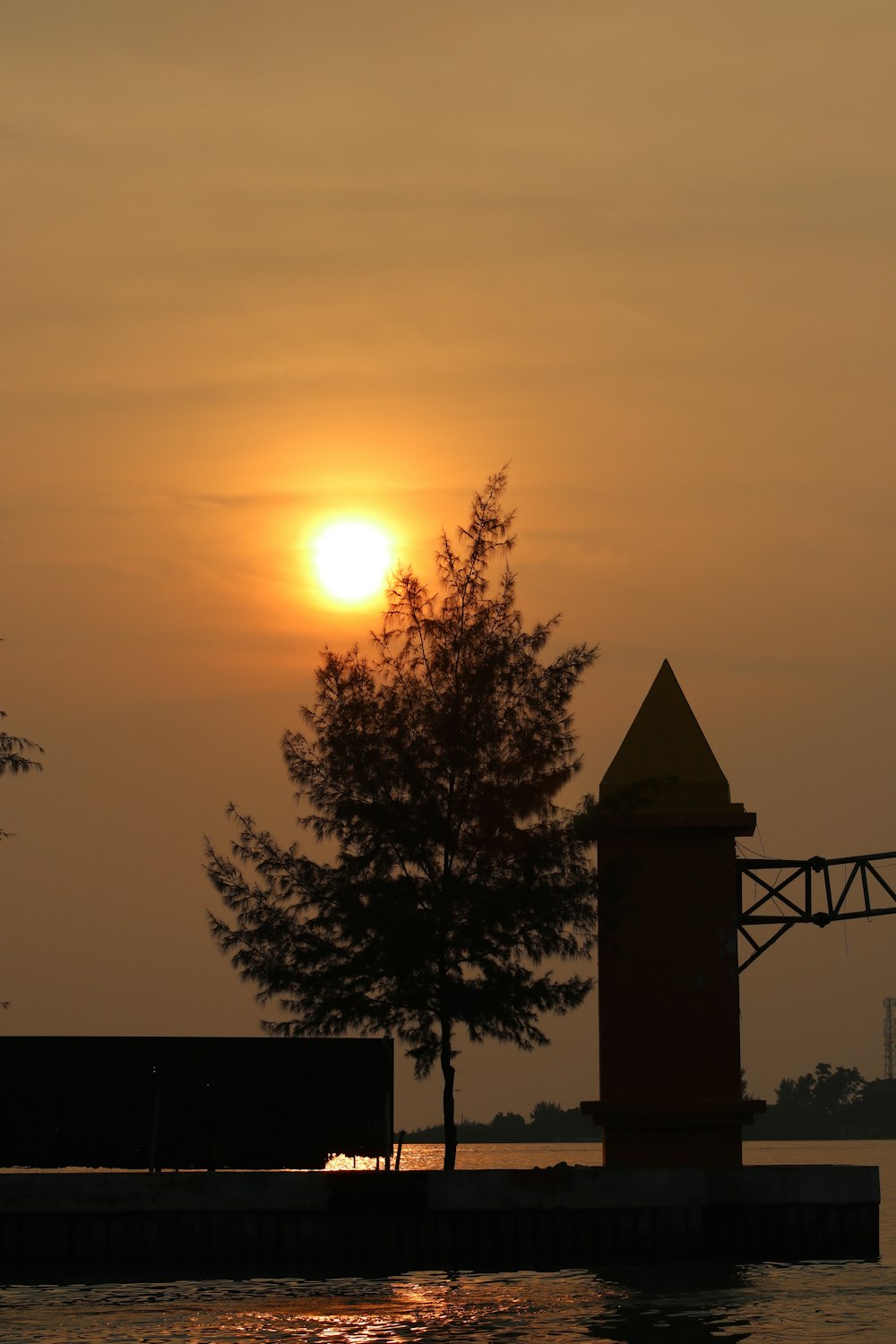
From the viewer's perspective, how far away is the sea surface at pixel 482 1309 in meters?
22.7

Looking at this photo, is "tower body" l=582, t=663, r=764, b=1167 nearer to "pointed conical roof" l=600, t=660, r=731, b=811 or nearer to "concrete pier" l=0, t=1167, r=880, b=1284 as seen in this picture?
"pointed conical roof" l=600, t=660, r=731, b=811

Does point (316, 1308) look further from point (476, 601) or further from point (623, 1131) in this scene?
point (476, 601)

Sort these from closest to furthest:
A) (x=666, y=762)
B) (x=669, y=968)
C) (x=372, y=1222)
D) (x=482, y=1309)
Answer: (x=482, y=1309)
(x=372, y=1222)
(x=669, y=968)
(x=666, y=762)

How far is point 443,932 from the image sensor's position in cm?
3228

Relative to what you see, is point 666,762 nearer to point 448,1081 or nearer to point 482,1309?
point 448,1081

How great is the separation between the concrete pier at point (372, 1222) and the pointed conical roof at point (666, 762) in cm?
641

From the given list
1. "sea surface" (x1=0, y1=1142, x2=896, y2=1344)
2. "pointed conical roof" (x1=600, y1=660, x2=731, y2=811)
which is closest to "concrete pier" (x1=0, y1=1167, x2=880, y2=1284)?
A: "sea surface" (x1=0, y1=1142, x2=896, y2=1344)

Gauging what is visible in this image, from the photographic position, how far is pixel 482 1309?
2467 centimetres

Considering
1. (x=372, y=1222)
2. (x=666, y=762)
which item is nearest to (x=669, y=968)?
(x=666, y=762)

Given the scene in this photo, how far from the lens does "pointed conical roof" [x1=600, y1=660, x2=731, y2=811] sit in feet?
108

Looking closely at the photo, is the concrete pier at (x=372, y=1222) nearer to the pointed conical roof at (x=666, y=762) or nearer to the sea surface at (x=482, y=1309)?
the sea surface at (x=482, y=1309)

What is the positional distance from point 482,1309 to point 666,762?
11.5m

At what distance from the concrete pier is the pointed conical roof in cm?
641

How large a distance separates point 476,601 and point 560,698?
231 cm
